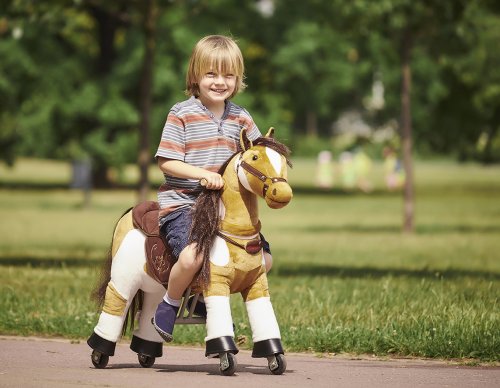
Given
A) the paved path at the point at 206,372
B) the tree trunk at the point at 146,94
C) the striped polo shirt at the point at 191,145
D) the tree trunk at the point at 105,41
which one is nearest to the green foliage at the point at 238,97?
the tree trunk at the point at 105,41

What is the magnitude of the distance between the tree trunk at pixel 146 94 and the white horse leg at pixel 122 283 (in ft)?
39.7

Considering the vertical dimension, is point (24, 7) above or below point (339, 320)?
above

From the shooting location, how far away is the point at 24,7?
16797 millimetres

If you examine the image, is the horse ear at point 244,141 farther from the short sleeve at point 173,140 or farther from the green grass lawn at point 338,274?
the green grass lawn at point 338,274

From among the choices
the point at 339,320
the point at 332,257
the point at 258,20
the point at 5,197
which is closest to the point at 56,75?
the point at 5,197

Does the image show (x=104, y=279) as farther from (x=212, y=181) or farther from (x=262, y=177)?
(x=262, y=177)

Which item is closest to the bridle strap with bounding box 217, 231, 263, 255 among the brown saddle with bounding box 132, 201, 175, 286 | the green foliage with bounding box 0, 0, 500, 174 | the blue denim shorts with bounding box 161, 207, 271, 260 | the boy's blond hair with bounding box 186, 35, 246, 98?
the blue denim shorts with bounding box 161, 207, 271, 260

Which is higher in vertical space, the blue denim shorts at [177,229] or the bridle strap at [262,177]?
the bridle strap at [262,177]

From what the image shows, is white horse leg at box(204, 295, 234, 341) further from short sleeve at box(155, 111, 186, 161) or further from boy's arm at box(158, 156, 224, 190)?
short sleeve at box(155, 111, 186, 161)

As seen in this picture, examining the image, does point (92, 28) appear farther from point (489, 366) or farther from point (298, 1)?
point (489, 366)

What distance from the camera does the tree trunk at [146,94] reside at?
781 inches

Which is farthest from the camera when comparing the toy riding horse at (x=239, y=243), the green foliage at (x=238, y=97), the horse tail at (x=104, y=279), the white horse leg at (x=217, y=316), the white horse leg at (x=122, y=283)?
the green foliage at (x=238, y=97)

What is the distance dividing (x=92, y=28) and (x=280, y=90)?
9.09 meters

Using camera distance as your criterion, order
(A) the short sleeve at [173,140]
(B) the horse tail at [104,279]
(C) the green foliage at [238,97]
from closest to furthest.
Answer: (A) the short sleeve at [173,140]
(B) the horse tail at [104,279]
(C) the green foliage at [238,97]
